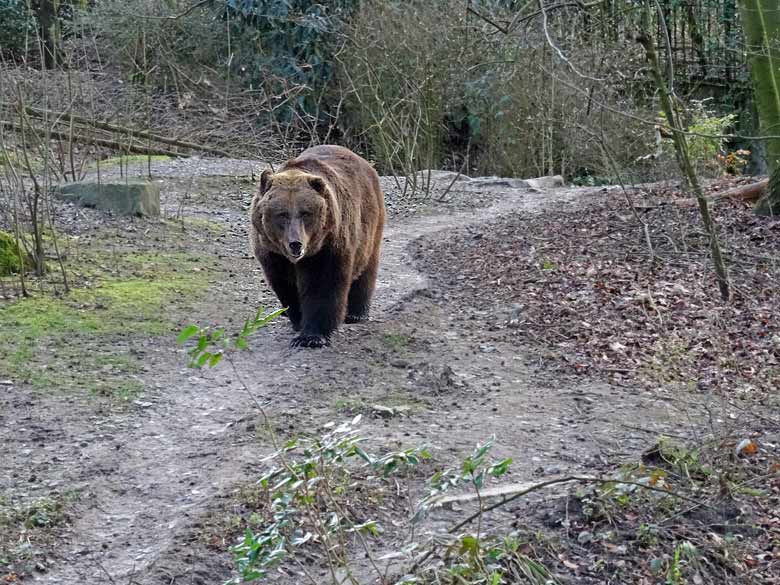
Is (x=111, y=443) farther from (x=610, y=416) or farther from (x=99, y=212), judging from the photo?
(x=99, y=212)

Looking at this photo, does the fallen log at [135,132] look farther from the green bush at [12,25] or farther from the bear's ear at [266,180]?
the bear's ear at [266,180]

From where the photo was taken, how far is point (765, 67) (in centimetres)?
1092

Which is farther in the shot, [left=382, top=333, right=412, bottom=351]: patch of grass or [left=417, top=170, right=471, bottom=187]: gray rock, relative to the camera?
[left=417, top=170, right=471, bottom=187]: gray rock

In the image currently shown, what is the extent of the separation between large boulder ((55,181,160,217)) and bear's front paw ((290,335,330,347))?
4826mm

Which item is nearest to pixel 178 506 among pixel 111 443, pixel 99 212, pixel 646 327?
pixel 111 443

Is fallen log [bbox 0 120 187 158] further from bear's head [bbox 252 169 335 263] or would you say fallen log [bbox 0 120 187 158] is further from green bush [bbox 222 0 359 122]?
bear's head [bbox 252 169 335 263]

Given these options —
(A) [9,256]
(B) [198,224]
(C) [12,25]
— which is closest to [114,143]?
(B) [198,224]

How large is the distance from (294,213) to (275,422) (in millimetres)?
1836

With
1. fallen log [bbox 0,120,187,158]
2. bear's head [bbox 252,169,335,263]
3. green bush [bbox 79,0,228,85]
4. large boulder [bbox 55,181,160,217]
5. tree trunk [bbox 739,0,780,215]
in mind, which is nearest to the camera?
bear's head [bbox 252,169,335,263]

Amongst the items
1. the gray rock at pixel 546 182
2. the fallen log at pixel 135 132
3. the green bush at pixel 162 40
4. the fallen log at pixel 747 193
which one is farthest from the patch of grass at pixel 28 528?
the green bush at pixel 162 40

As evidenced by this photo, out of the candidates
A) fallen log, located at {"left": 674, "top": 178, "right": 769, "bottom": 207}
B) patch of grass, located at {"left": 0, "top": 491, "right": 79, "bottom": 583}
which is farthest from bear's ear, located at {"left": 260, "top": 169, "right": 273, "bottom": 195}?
fallen log, located at {"left": 674, "top": 178, "right": 769, "bottom": 207}

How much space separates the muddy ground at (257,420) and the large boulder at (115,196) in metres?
2.50

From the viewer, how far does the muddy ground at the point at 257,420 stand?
16.2 feet

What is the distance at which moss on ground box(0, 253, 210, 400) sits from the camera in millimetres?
7234
